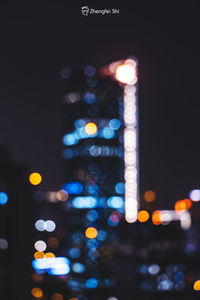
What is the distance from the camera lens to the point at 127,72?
2.58 metres

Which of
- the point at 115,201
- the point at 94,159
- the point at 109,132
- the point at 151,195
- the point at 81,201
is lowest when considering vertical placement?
the point at 151,195

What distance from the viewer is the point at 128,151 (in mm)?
6047

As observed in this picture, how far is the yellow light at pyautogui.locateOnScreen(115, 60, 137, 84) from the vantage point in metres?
2.43

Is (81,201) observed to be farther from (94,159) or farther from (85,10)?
(85,10)

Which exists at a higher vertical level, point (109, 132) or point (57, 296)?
point (109, 132)

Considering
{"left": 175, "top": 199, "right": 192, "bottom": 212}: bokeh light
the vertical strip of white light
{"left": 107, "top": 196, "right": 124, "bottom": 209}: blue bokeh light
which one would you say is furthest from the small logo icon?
{"left": 107, "top": 196, "right": 124, "bottom": 209}: blue bokeh light

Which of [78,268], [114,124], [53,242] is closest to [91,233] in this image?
[78,268]

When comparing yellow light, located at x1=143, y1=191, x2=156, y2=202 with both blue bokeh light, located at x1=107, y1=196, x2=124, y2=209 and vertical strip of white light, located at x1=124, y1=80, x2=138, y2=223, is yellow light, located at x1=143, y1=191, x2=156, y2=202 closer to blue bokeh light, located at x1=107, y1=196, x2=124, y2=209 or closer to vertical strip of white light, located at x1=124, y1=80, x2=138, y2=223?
vertical strip of white light, located at x1=124, y1=80, x2=138, y2=223

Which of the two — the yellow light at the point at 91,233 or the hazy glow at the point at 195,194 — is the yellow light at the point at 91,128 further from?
the hazy glow at the point at 195,194

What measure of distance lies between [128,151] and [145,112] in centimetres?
336

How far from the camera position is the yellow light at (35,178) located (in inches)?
83.6

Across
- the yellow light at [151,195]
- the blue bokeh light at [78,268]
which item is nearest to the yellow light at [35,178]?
the yellow light at [151,195]

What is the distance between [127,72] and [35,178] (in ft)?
3.06

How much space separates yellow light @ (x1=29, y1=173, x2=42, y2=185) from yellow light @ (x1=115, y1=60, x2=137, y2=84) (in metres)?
0.84
